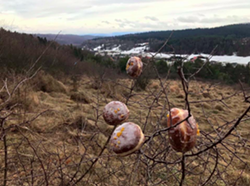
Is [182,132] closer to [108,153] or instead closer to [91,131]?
[108,153]

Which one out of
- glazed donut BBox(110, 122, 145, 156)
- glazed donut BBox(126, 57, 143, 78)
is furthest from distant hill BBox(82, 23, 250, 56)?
glazed donut BBox(110, 122, 145, 156)

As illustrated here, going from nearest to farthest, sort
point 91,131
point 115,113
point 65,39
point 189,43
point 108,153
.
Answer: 1. point 115,113
2. point 108,153
3. point 189,43
4. point 91,131
5. point 65,39

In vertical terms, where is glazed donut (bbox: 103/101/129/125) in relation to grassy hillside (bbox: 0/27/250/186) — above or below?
above

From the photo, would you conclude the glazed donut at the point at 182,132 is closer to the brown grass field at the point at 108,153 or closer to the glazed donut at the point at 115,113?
the brown grass field at the point at 108,153

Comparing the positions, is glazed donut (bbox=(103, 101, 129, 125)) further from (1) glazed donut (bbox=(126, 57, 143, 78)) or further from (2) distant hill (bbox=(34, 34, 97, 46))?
(2) distant hill (bbox=(34, 34, 97, 46))

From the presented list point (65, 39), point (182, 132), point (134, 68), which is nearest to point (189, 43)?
point (134, 68)

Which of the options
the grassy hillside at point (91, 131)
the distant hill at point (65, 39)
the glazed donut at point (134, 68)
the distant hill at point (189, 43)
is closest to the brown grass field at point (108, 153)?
the grassy hillside at point (91, 131)
